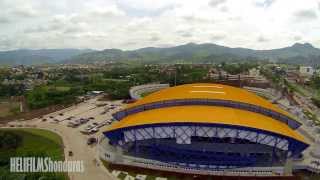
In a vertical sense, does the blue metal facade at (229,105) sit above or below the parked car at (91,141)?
above

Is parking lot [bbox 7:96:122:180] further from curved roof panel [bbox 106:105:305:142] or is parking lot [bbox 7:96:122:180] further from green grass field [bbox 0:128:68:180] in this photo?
curved roof panel [bbox 106:105:305:142]

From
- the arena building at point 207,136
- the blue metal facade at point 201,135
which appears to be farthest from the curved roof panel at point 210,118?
the blue metal facade at point 201,135

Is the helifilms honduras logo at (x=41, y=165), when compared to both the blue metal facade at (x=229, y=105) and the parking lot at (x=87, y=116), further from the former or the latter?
the parking lot at (x=87, y=116)

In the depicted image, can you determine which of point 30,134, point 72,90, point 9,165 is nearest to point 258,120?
point 9,165

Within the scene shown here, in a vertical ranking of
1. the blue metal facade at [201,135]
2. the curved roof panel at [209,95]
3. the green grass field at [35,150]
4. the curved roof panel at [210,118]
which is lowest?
the green grass field at [35,150]

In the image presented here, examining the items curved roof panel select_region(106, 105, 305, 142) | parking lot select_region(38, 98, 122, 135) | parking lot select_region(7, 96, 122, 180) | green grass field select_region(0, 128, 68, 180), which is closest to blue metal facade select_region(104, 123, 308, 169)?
curved roof panel select_region(106, 105, 305, 142)

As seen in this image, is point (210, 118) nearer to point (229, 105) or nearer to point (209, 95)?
point (229, 105)

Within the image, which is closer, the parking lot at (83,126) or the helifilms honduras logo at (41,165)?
the helifilms honduras logo at (41,165)
